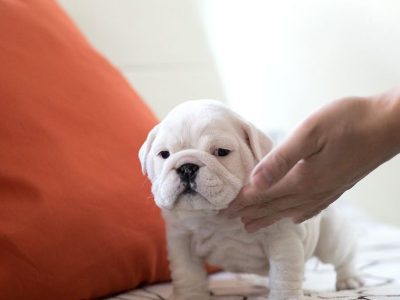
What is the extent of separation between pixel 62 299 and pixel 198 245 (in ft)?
0.80

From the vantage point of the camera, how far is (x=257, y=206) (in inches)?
34.6

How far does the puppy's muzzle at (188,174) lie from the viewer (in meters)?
0.88

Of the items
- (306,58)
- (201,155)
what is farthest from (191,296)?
(306,58)

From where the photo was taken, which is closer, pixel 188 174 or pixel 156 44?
pixel 188 174

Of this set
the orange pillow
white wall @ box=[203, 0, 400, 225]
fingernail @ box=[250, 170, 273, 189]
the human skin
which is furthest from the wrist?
white wall @ box=[203, 0, 400, 225]

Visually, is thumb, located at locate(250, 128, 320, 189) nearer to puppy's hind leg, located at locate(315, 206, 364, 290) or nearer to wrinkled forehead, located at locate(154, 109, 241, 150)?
wrinkled forehead, located at locate(154, 109, 241, 150)

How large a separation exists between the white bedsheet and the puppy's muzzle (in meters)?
0.28

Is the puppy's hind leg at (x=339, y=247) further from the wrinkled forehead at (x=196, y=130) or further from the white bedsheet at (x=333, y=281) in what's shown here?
the wrinkled forehead at (x=196, y=130)

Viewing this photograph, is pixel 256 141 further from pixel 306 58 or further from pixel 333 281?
pixel 306 58

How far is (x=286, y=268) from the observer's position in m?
0.96

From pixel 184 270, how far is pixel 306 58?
3.14ft

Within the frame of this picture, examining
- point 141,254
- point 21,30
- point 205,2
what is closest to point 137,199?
point 141,254

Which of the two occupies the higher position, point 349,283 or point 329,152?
point 329,152

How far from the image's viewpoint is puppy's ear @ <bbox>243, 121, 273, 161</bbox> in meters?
0.95
